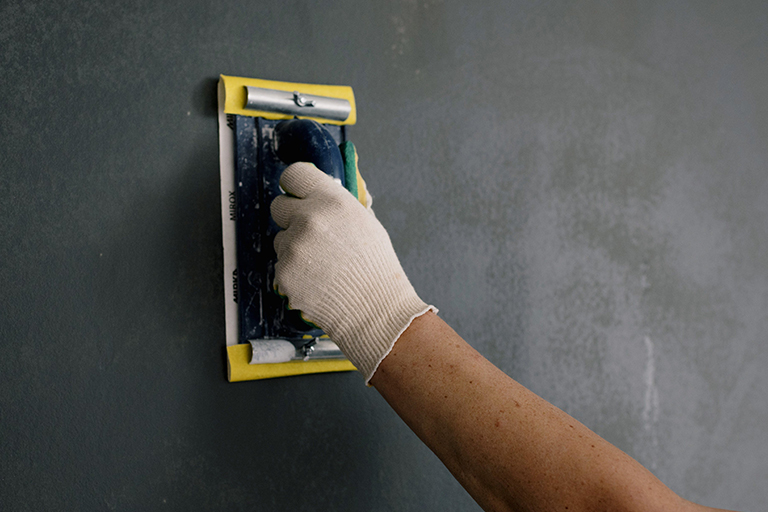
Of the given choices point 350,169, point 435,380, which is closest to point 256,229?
point 350,169

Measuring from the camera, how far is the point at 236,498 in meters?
0.89

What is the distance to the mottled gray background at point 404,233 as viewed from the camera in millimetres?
821

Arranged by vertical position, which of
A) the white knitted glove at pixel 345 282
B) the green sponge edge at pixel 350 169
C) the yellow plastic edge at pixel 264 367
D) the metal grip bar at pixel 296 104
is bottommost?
the yellow plastic edge at pixel 264 367

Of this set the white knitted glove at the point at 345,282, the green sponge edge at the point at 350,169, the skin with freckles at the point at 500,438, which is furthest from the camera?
the green sponge edge at the point at 350,169

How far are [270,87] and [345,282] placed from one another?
420 millimetres

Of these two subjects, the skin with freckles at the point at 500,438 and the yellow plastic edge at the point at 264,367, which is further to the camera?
the yellow plastic edge at the point at 264,367

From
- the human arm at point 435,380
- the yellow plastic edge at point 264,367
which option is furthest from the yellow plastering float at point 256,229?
the human arm at point 435,380

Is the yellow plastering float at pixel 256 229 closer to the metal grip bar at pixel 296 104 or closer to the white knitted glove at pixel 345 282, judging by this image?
the metal grip bar at pixel 296 104

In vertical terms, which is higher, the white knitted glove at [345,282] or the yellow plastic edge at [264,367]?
the white knitted glove at [345,282]

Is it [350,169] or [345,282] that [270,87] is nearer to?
[350,169]

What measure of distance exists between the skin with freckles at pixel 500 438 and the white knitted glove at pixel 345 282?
0.03 meters

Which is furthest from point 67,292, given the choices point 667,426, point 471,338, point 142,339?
point 667,426

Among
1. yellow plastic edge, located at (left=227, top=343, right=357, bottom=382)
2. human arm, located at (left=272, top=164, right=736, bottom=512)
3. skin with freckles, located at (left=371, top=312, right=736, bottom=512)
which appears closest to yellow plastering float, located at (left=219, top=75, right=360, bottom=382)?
yellow plastic edge, located at (left=227, top=343, right=357, bottom=382)

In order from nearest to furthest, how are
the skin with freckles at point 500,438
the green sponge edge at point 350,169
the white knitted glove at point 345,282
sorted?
1. the skin with freckles at point 500,438
2. the white knitted glove at point 345,282
3. the green sponge edge at point 350,169
